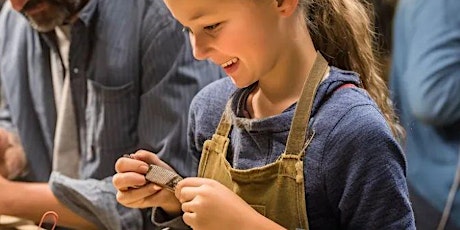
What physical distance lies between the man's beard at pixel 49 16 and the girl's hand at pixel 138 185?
0.51m

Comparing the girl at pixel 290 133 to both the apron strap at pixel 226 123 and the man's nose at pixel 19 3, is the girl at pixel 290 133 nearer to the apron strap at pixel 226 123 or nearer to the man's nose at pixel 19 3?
the apron strap at pixel 226 123

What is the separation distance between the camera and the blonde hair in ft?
3.23

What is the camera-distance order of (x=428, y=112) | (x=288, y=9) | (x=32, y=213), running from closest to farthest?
(x=288, y=9)
(x=32, y=213)
(x=428, y=112)

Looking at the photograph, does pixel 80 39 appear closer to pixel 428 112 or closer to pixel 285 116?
pixel 285 116

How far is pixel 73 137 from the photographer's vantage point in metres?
1.50

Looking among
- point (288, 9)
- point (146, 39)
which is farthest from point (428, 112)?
point (288, 9)

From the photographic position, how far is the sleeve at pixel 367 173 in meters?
0.88

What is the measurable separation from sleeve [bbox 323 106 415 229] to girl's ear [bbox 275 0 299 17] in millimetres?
137

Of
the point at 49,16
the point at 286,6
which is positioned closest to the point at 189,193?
the point at 286,6

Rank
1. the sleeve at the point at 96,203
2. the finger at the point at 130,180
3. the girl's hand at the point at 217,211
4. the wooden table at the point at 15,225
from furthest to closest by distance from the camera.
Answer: the sleeve at the point at 96,203 < the wooden table at the point at 15,225 < the finger at the point at 130,180 < the girl's hand at the point at 217,211

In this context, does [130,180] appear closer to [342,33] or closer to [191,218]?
[191,218]

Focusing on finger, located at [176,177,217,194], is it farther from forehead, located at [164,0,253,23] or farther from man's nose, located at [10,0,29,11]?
man's nose, located at [10,0,29,11]

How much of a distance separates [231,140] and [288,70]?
0.12 m

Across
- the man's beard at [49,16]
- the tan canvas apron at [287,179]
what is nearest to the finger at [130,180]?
the tan canvas apron at [287,179]
